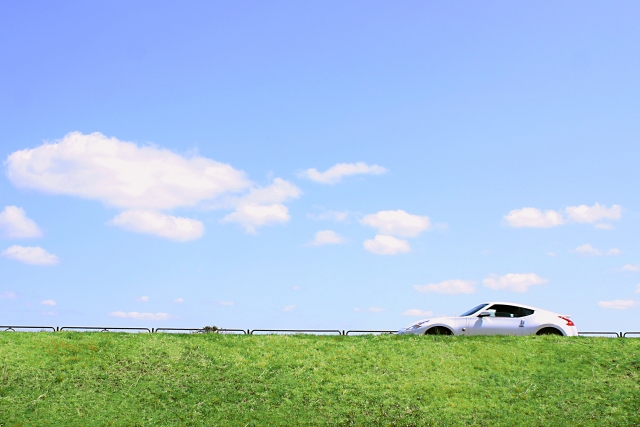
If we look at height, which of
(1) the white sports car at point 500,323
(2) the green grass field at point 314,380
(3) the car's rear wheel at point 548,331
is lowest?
(2) the green grass field at point 314,380

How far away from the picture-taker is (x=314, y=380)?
20.8m

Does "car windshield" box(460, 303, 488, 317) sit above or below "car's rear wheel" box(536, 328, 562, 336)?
above

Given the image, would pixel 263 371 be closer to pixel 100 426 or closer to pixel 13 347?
pixel 100 426

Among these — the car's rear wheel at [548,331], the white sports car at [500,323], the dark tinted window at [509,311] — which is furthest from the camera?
the car's rear wheel at [548,331]

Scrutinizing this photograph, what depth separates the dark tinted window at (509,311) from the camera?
25.2 m

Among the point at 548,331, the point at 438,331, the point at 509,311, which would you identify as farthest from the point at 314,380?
the point at 548,331

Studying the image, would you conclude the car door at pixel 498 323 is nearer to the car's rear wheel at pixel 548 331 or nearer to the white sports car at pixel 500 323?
the white sports car at pixel 500 323

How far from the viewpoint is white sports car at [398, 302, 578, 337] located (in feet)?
81.4

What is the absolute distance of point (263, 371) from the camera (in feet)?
70.2

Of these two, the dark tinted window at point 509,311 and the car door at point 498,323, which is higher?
the dark tinted window at point 509,311

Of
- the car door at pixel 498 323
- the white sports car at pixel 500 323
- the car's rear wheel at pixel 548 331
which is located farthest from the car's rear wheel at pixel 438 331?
the car's rear wheel at pixel 548 331

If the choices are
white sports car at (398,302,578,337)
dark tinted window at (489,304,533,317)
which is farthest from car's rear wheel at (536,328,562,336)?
dark tinted window at (489,304,533,317)

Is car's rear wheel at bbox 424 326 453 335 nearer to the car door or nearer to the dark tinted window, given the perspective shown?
the car door

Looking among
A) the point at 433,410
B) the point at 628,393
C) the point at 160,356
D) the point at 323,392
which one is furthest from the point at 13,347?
the point at 628,393
